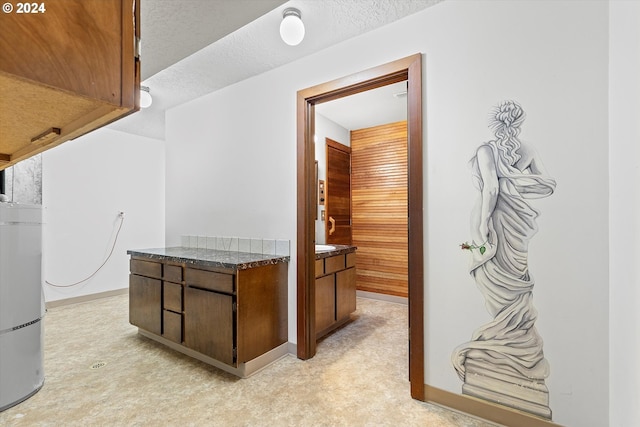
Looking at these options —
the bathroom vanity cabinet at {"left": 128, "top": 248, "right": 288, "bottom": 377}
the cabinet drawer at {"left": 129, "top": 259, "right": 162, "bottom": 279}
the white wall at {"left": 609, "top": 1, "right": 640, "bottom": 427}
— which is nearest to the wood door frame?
the bathroom vanity cabinet at {"left": 128, "top": 248, "right": 288, "bottom": 377}

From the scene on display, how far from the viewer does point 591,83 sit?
1469mm

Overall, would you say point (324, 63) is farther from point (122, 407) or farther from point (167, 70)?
point (122, 407)

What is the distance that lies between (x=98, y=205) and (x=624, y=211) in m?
5.40

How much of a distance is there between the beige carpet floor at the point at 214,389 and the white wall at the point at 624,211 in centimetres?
80

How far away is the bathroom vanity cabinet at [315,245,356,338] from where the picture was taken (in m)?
2.82

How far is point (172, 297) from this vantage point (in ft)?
8.25

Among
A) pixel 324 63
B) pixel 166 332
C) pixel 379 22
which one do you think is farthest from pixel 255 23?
pixel 166 332

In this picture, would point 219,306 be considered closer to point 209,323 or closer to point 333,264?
point 209,323

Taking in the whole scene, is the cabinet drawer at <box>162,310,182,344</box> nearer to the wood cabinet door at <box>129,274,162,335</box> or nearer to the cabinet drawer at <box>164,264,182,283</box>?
the wood cabinet door at <box>129,274,162,335</box>

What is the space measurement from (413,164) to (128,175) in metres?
4.51

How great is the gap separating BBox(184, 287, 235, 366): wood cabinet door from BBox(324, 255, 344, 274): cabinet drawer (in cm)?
105

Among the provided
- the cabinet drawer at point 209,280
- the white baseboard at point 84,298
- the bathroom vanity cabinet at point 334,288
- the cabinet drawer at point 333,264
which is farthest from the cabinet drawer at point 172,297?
the white baseboard at point 84,298

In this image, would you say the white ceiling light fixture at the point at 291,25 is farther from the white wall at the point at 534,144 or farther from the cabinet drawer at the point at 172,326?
the cabinet drawer at the point at 172,326

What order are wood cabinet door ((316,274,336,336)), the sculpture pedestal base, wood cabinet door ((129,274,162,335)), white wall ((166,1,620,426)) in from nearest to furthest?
white wall ((166,1,620,426)), the sculpture pedestal base, wood cabinet door ((129,274,162,335)), wood cabinet door ((316,274,336,336))
